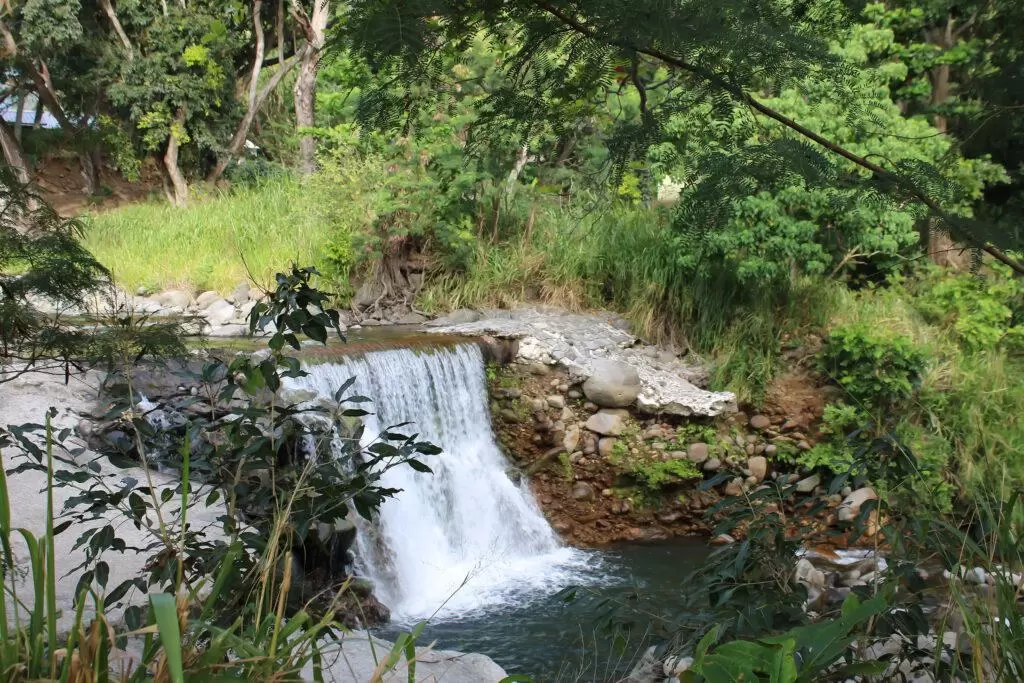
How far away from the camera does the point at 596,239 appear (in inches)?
371

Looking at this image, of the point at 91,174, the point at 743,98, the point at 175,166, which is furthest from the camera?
the point at 91,174

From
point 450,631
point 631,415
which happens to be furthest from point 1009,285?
point 450,631

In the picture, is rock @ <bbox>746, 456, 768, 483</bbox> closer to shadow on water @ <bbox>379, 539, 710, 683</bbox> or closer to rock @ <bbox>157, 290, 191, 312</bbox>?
shadow on water @ <bbox>379, 539, 710, 683</bbox>

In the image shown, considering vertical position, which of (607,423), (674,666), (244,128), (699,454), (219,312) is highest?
(244,128)

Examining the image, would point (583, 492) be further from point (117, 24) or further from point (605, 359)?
point (117, 24)

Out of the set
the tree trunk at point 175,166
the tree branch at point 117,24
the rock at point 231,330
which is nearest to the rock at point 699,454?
the rock at point 231,330

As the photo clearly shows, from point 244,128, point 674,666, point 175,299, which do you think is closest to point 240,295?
point 175,299

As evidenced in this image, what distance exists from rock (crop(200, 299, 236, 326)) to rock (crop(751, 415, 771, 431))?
17.3ft

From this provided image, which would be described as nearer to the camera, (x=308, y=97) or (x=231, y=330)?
(x=231, y=330)

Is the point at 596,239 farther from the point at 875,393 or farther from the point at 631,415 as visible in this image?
the point at 875,393

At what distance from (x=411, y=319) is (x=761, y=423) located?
11.8ft

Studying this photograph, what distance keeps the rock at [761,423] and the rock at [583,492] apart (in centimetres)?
153

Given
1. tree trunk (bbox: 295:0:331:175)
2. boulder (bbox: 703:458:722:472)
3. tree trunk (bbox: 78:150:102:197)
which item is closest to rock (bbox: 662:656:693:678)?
boulder (bbox: 703:458:722:472)

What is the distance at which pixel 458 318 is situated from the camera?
29.5 ft
